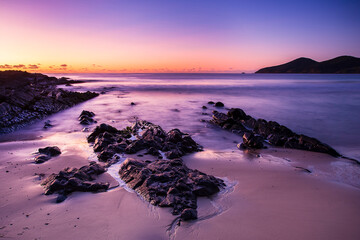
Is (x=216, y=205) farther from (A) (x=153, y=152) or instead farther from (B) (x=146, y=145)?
(B) (x=146, y=145)

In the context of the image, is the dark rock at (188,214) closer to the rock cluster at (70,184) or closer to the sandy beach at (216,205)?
the sandy beach at (216,205)

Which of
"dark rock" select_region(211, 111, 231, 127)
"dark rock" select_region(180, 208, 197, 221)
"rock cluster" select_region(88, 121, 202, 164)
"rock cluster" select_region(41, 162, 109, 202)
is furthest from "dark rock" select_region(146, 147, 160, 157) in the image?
"dark rock" select_region(211, 111, 231, 127)

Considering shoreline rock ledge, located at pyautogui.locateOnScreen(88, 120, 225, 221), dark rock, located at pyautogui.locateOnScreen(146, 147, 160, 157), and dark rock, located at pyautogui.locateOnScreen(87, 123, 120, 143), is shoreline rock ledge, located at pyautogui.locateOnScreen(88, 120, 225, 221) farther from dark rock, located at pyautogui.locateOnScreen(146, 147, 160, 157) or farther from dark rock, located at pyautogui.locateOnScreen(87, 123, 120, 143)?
dark rock, located at pyautogui.locateOnScreen(87, 123, 120, 143)

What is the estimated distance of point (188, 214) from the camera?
14.7 feet

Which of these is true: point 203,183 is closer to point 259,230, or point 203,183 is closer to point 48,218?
point 259,230

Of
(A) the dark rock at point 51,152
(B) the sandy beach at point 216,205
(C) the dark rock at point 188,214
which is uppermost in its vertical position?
(C) the dark rock at point 188,214

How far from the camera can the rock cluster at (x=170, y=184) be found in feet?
15.9

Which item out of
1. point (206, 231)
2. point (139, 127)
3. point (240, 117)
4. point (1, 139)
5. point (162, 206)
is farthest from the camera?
point (240, 117)

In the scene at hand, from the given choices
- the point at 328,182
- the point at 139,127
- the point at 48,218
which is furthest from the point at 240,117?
the point at 48,218

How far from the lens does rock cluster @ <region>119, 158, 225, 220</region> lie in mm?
4859

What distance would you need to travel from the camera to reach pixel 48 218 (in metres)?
4.41

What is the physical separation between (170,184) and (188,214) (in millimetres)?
1097

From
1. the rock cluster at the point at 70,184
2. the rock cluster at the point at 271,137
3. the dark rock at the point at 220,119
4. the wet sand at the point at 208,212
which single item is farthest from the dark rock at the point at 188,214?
the dark rock at the point at 220,119

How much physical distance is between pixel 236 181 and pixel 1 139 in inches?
435
